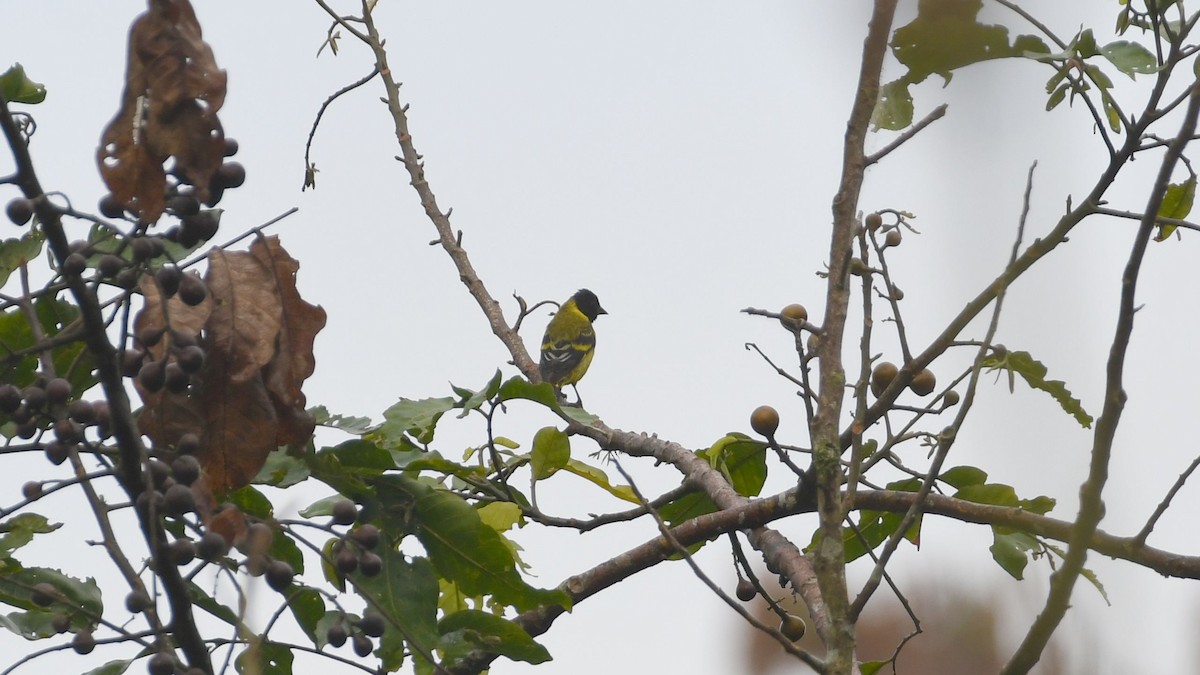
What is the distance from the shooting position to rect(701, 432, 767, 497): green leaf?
385 centimetres

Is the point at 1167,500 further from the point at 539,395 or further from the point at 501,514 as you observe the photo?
the point at 501,514

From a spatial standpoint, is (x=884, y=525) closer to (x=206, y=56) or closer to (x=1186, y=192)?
(x=1186, y=192)

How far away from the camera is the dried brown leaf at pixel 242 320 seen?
7.83 ft

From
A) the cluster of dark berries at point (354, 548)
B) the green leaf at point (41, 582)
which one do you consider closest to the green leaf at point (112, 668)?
the green leaf at point (41, 582)

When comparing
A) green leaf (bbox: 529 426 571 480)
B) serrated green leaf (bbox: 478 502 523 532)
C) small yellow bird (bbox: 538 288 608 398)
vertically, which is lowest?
serrated green leaf (bbox: 478 502 523 532)

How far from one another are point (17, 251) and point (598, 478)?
5.68 ft

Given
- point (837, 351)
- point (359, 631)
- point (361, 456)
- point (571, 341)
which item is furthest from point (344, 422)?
point (571, 341)

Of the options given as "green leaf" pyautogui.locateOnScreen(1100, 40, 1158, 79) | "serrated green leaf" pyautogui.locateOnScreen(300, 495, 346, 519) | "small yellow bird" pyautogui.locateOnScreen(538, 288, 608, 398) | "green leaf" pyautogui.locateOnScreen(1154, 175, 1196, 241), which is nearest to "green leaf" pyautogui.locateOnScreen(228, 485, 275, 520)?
"serrated green leaf" pyautogui.locateOnScreen(300, 495, 346, 519)

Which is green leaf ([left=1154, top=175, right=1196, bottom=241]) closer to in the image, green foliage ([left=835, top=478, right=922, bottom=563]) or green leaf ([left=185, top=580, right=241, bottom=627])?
green foliage ([left=835, top=478, right=922, bottom=563])

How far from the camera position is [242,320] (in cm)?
241

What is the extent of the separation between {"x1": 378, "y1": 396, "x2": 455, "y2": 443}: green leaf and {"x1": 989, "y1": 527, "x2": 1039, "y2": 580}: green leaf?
1477mm

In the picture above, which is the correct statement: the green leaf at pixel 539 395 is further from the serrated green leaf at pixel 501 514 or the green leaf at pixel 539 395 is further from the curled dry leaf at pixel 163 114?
the curled dry leaf at pixel 163 114

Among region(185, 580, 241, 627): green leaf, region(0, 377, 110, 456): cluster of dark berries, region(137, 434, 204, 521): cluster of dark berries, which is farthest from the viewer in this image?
region(185, 580, 241, 627): green leaf

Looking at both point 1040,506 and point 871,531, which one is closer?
point 1040,506
